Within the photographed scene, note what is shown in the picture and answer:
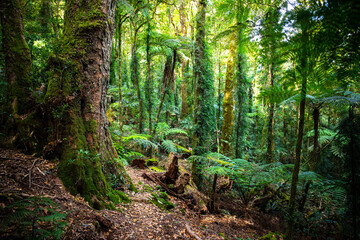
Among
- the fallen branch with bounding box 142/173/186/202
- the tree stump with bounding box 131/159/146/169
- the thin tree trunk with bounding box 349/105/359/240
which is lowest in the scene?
the fallen branch with bounding box 142/173/186/202

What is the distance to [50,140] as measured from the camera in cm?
251

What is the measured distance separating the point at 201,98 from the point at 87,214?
4.62 meters

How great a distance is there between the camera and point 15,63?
9.07 ft

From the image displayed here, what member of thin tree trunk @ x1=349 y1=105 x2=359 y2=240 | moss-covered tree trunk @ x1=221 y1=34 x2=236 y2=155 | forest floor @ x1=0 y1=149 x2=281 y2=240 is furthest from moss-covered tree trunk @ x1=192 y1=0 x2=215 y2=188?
thin tree trunk @ x1=349 y1=105 x2=359 y2=240

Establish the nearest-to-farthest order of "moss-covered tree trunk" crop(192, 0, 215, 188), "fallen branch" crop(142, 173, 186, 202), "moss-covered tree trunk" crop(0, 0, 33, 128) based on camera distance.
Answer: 1. "moss-covered tree trunk" crop(0, 0, 33, 128)
2. "fallen branch" crop(142, 173, 186, 202)
3. "moss-covered tree trunk" crop(192, 0, 215, 188)

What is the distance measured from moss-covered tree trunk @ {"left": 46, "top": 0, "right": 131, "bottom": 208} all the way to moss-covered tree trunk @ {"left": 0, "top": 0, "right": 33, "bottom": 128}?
51cm

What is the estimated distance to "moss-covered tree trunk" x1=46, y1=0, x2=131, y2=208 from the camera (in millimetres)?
2414

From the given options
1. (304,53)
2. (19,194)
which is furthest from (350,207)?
(19,194)

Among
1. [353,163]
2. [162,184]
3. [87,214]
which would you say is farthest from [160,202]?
[353,163]

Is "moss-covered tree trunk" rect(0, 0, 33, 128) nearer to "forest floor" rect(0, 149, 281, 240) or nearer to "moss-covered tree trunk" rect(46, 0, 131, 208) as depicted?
"moss-covered tree trunk" rect(46, 0, 131, 208)

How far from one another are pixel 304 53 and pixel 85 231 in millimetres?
2361

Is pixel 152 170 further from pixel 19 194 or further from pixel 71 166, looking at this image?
pixel 19 194

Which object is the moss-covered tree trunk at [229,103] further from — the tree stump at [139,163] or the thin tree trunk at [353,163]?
the thin tree trunk at [353,163]

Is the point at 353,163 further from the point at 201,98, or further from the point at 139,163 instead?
the point at 139,163
